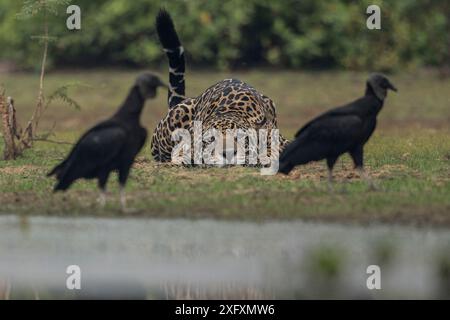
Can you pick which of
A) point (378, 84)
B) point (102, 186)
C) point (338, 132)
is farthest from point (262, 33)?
point (102, 186)

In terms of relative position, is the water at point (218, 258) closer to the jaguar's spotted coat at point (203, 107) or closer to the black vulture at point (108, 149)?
the black vulture at point (108, 149)

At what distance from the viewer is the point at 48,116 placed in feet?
72.2

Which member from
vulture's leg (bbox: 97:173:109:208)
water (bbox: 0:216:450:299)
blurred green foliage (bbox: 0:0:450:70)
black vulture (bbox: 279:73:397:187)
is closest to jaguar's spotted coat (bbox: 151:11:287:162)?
black vulture (bbox: 279:73:397:187)

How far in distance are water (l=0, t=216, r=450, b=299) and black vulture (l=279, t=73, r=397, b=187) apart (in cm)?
106

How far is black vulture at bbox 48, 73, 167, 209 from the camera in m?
11.0

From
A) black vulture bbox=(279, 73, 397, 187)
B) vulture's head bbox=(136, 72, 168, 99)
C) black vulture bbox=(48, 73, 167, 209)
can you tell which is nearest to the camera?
black vulture bbox=(48, 73, 167, 209)

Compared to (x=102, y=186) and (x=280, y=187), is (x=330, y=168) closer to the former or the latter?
(x=280, y=187)

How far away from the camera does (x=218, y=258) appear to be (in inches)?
387

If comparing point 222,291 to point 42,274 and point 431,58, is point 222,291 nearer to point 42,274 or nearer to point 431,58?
point 42,274

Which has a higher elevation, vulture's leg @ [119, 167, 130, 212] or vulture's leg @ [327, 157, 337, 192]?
vulture's leg @ [327, 157, 337, 192]

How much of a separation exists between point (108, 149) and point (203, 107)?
434 cm

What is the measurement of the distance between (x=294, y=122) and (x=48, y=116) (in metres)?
4.31

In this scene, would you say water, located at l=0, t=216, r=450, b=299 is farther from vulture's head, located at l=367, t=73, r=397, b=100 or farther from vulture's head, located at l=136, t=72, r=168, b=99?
vulture's head, located at l=367, t=73, r=397, b=100

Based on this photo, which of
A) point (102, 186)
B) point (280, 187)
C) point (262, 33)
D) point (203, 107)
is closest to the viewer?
point (102, 186)
